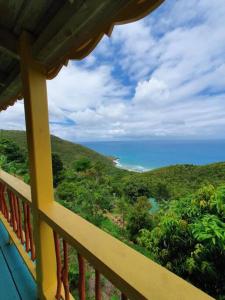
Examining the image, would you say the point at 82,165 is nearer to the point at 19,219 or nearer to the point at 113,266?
the point at 19,219

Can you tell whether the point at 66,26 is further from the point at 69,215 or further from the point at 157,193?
the point at 157,193

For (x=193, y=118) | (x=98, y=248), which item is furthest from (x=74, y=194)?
(x=193, y=118)

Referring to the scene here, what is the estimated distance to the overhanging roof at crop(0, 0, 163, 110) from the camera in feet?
2.96

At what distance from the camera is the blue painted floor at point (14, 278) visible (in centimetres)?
191

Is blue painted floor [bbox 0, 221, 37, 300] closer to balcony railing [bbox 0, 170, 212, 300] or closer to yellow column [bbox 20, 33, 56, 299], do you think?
yellow column [bbox 20, 33, 56, 299]

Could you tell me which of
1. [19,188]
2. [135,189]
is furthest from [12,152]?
[19,188]

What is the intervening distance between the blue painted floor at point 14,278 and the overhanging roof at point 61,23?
1.75m

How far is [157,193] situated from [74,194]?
338cm

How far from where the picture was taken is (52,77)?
166 cm

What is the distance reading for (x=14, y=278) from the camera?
2.12 metres

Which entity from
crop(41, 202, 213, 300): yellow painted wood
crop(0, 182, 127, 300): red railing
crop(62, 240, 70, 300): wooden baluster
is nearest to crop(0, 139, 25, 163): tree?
crop(0, 182, 127, 300): red railing

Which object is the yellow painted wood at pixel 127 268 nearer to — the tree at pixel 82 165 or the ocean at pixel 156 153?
the tree at pixel 82 165

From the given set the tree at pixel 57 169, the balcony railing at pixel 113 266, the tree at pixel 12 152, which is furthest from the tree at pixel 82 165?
the balcony railing at pixel 113 266

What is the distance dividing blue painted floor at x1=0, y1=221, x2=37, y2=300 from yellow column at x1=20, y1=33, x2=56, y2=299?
28 cm
